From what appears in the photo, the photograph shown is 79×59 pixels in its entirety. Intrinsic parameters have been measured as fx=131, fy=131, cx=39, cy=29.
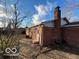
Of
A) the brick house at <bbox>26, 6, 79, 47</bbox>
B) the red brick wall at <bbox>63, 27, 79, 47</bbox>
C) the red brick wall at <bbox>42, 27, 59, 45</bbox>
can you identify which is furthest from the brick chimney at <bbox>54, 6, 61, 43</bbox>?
the red brick wall at <bbox>63, 27, 79, 47</bbox>

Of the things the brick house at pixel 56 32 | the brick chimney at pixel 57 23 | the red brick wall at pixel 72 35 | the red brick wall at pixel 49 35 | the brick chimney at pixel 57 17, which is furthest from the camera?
the brick chimney at pixel 57 17

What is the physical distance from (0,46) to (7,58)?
0.63 m

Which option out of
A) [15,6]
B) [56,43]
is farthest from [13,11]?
[56,43]

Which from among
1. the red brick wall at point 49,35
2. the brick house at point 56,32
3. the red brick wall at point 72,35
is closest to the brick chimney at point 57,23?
the brick house at point 56,32

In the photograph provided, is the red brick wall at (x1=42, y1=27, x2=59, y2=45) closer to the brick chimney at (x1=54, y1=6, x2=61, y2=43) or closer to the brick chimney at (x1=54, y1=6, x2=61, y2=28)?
the brick chimney at (x1=54, y1=6, x2=61, y2=43)

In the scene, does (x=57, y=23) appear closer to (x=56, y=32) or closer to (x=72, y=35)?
(x=56, y=32)

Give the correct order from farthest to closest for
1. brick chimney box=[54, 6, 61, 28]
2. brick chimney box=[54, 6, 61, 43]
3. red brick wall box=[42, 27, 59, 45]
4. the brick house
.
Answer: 1. brick chimney box=[54, 6, 61, 28]
2. brick chimney box=[54, 6, 61, 43]
3. red brick wall box=[42, 27, 59, 45]
4. the brick house

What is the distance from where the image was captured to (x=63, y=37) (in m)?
20.1

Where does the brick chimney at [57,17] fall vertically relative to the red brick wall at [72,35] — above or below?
above

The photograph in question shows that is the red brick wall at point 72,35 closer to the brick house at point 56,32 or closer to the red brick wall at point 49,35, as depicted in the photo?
the brick house at point 56,32

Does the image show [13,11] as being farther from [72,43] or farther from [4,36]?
[72,43]

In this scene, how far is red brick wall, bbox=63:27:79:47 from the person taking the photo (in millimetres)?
17016

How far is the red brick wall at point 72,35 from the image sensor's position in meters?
17.0

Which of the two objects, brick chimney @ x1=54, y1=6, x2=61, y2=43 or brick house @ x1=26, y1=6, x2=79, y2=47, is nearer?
brick house @ x1=26, y1=6, x2=79, y2=47
